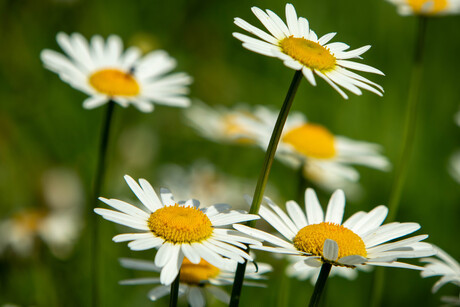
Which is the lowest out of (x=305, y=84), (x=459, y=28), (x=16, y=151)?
(x=16, y=151)

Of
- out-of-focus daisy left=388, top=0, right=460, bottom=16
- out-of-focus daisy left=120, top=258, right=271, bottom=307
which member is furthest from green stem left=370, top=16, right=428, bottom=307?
out-of-focus daisy left=120, top=258, right=271, bottom=307

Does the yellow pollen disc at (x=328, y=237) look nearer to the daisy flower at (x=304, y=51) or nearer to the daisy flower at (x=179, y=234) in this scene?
the daisy flower at (x=179, y=234)

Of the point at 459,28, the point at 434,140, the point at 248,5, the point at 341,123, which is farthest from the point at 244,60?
the point at 459,28

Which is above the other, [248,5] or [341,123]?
[248,5]

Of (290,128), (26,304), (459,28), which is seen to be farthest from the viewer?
(459,28)

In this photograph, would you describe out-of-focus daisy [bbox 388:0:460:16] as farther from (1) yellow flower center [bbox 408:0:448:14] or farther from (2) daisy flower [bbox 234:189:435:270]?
(2) daisy flower [bbox 234:189:435:270]

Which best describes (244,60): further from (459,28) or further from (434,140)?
(459,28)

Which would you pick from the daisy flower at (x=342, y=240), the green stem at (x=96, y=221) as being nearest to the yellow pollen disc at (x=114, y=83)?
the green stem at (x=96, y=221)
